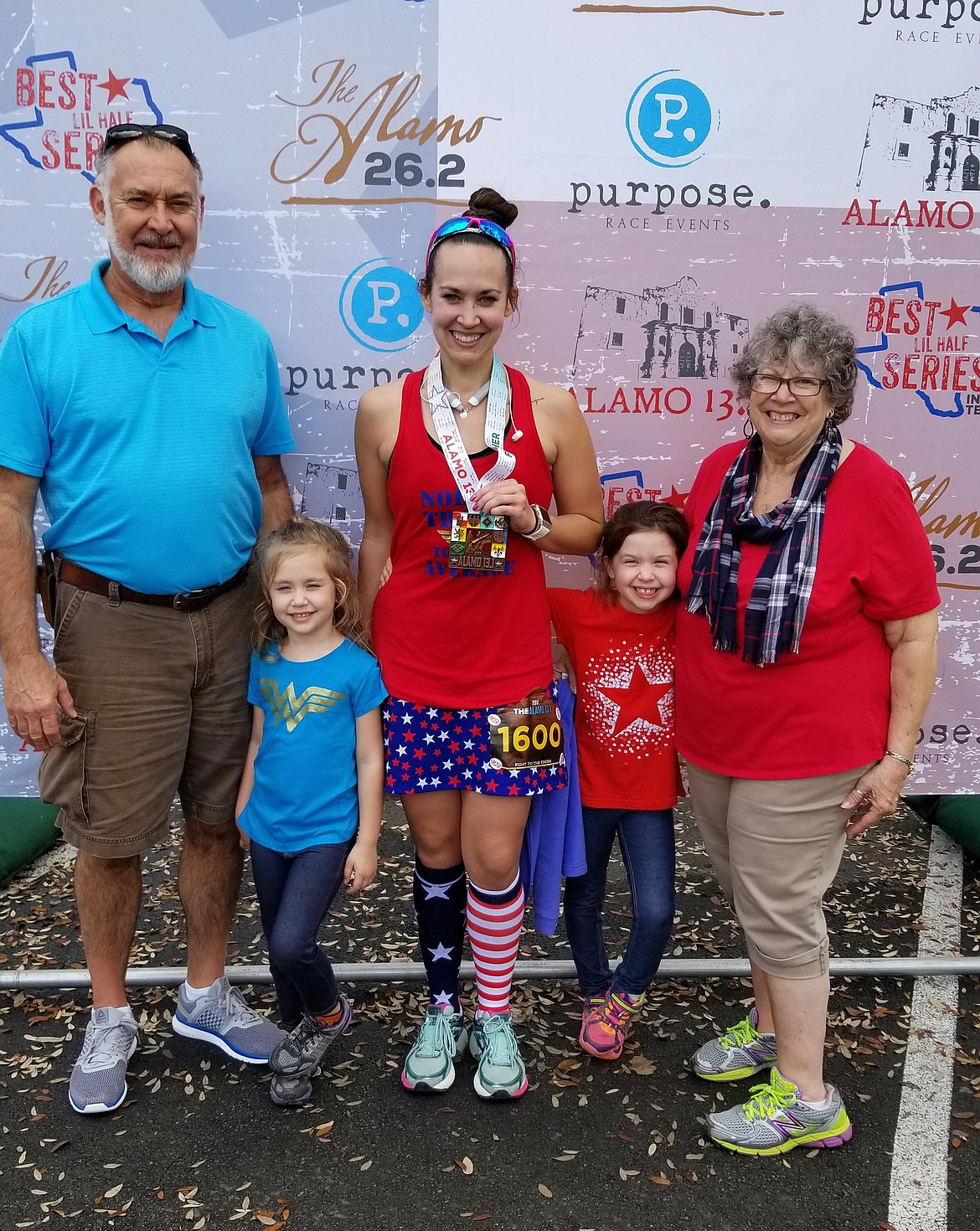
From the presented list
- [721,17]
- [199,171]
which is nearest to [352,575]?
[199,171]

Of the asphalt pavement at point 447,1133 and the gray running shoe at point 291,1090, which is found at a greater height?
the gray running shoe at point 291,1090

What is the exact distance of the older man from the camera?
257 centimetres

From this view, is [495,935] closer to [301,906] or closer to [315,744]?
[301,906]

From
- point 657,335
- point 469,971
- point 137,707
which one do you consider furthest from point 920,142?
point 469,971

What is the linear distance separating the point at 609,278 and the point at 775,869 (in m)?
1.79

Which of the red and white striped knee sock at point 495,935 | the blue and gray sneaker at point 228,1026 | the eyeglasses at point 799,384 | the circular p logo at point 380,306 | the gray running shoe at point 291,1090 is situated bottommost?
the gray running shoe at point 291,1090

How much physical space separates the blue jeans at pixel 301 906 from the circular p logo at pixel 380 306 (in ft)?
4.97

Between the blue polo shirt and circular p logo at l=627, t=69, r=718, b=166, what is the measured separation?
1354 mm

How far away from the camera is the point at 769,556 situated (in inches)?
98.0

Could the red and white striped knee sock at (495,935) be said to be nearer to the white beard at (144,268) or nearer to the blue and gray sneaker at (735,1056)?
the blue and gray sneaker at (735,1056)

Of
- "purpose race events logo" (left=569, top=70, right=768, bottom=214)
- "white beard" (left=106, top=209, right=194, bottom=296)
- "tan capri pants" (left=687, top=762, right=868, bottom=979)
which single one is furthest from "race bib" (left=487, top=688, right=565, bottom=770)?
"purpose race events logo" (left=569, top=70, right=768, bottom=214)

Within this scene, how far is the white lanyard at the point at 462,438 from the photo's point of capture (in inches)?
102

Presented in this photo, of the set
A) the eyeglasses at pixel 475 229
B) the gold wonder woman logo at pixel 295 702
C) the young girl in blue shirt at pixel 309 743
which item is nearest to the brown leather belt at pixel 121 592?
the young girl in blue shirt at pixel 309 743

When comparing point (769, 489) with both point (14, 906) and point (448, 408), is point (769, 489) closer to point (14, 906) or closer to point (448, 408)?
point (448, 408)
